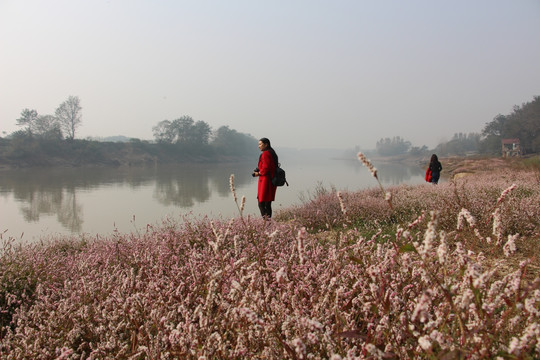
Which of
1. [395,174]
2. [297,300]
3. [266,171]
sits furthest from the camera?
[395,174]

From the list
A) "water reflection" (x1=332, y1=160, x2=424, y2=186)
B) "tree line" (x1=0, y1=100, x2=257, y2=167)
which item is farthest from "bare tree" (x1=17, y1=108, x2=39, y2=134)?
"water reflection" (x1=332, y1=160, x2=424, y2=186)

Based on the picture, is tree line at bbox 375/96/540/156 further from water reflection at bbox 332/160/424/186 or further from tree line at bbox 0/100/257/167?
tree line at bbox 0/100/257/167

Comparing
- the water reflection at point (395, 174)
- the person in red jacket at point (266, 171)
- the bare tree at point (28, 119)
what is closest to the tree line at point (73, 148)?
the bare tree at point (28, 119)

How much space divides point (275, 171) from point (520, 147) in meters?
67.3

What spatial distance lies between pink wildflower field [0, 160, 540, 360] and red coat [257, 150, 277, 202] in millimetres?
2219

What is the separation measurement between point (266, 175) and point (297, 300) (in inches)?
244

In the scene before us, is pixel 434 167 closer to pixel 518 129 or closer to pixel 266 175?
pixel 266 175

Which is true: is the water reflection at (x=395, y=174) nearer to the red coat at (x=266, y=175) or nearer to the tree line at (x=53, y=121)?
the red coat at (x=266, y=175)

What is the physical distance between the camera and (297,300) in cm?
251

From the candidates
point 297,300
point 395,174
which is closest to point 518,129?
point 395,174

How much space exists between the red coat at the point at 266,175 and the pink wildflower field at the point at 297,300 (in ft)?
7.28

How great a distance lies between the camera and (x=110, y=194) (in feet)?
75.3

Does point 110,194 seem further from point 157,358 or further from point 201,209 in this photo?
point 157,358

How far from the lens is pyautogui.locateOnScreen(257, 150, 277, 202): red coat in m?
8.56
